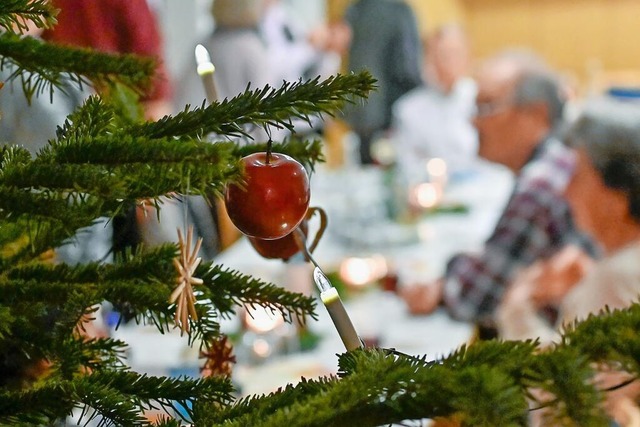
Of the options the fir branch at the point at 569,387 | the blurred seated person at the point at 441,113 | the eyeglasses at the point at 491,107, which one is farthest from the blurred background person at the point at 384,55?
the fir branch at the point at 569,387

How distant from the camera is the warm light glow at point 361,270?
5.03 ft

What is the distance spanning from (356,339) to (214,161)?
0.14 meters

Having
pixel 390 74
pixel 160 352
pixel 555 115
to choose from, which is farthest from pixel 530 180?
pixel 390 74

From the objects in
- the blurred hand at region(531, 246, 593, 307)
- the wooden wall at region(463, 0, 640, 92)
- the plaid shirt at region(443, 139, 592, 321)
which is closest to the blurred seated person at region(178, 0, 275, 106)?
the plaid shirt at region(443, 139, 592, 321)

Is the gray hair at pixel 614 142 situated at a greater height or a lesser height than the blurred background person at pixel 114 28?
lesser

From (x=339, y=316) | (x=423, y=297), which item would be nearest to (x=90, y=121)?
(x=339, y=316)

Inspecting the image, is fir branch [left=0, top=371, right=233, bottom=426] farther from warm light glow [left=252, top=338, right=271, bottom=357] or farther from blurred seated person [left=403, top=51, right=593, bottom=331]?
blurred seated person [left=403, top=51, right=593, bottom=331]

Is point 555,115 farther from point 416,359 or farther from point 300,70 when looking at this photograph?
point 416,359

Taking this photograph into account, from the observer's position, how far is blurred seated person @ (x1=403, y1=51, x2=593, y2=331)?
149 centimetres

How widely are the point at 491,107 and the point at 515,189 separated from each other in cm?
40

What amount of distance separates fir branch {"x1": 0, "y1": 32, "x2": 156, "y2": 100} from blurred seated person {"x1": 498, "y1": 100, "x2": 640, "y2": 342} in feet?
2.85

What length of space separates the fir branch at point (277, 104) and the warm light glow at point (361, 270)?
1183 mm

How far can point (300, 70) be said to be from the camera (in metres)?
2.95

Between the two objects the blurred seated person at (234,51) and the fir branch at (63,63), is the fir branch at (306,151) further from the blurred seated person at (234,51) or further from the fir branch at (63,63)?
the blurred seated person at (234,51)
